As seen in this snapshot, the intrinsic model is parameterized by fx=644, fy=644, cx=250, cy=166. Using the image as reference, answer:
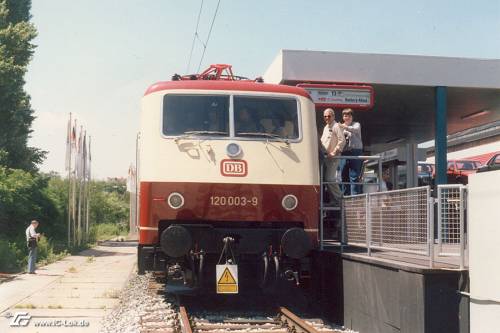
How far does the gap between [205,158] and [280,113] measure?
1.37 metres

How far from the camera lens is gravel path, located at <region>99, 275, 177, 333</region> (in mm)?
7959

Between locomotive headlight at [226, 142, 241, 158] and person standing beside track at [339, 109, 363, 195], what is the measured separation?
206 centimetres

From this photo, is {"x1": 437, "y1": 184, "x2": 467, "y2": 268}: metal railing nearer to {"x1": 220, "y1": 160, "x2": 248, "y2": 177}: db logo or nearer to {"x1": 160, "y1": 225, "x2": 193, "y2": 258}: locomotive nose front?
{"x1": 220, "y1": 160, "x2": 248, "y2": 177}: db logo

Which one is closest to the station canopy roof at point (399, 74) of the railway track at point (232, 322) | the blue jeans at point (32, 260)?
the railway track at point (232, 322)

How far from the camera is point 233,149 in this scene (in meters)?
8.86

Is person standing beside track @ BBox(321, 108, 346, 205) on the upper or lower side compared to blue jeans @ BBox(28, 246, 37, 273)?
upper

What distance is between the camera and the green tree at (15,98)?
26359 millimetres

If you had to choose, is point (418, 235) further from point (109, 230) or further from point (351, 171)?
point (109, 230)

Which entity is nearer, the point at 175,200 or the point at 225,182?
the point at 175,200

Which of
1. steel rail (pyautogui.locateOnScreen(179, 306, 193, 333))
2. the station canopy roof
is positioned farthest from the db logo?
the station canopy roof

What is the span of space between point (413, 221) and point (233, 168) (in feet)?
8.88

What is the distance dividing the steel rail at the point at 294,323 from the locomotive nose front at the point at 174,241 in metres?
1.61

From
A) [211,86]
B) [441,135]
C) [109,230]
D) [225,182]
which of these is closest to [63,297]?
[225,182]

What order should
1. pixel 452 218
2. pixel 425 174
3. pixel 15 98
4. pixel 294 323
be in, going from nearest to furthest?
pixel 452 218 < pixel 294 323 < pixel 425 174 < pixel 15 98
